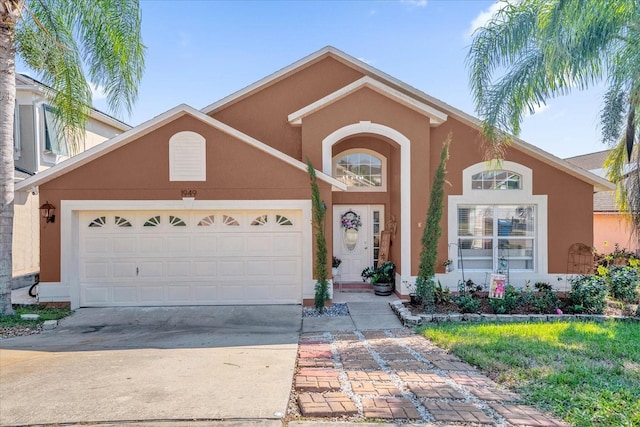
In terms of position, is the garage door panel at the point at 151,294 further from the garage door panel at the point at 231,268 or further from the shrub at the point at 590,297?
the shrub at the point at 590,297

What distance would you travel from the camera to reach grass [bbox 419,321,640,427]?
4281 mm

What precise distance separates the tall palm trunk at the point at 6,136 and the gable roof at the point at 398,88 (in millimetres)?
4764

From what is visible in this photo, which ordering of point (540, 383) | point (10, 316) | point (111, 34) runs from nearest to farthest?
point (540, 383)
point (10, 316)
point (111, 34)

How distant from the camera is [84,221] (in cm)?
943

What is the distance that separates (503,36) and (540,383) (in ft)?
27.6

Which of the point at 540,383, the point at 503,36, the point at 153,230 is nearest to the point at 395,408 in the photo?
the point at 540,383

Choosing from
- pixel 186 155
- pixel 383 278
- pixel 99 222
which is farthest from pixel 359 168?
pixel 99 222

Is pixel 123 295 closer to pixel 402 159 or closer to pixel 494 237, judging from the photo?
pixel 402 159

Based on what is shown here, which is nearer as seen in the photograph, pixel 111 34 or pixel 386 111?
pixel 111 34

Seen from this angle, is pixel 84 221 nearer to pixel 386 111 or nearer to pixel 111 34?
pixel 111 34

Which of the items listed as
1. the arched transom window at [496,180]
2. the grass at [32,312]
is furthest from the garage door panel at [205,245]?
the arched transom window at [496,180]

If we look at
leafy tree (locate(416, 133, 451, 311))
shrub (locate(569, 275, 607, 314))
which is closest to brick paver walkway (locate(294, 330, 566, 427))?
leafy tree (locate(416, 133, 451, 311))

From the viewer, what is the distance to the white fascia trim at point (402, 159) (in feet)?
33.3

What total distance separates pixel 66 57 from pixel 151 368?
27.7 feet
